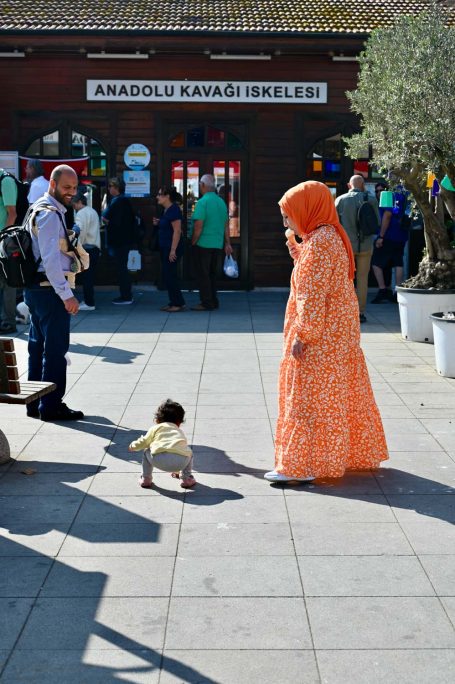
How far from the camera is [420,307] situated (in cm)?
1211

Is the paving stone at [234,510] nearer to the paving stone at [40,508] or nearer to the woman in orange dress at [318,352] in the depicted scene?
the woman in orange dress at [318,352]

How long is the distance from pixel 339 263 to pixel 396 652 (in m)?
2.70

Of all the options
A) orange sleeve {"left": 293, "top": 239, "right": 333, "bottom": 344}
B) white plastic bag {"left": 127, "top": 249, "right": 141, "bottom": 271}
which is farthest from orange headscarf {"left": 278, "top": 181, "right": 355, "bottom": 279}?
white plastic bag {"left": 127, "top": 249, "right": 141, "bottom": 271}

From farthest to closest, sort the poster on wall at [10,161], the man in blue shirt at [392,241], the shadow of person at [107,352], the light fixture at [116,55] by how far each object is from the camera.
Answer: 1. the light fixture at [116,55]
2. the poster on wall at [10,161]
3. the man in blue shirt at [392,241]
4. the shadow of person at [107,352]

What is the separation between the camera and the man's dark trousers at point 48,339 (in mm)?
7934

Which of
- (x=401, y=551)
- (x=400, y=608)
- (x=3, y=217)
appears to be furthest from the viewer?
(x=3, y=217)

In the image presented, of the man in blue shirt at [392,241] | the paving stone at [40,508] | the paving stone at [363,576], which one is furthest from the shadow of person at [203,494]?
the man in blue shirt at [392,241]

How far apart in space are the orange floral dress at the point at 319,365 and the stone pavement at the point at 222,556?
21cm

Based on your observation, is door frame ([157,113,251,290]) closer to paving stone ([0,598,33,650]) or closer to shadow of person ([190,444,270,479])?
shadow of person ([190,444,270,479])

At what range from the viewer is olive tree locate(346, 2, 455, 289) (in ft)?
36.7

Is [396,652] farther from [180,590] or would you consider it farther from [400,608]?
[180,590]

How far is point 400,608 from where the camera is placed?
183 inches

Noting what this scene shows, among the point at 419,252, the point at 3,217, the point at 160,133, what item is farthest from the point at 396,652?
the point at 160,133

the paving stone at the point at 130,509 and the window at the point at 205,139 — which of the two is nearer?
the paving stone at the point at 130,509
